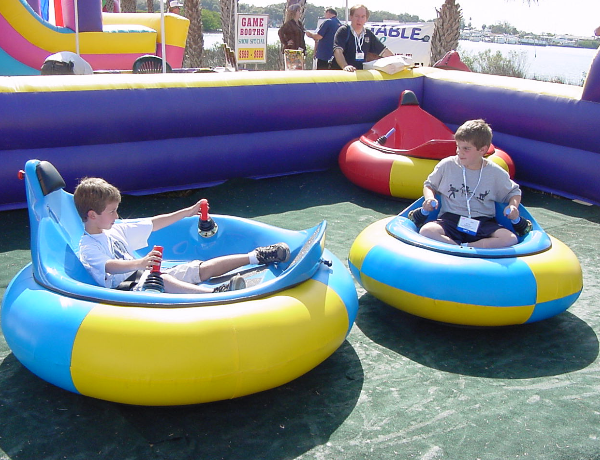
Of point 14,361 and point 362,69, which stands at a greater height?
point 362,69

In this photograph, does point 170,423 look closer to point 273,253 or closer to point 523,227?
point 273,253

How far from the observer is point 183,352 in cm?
227

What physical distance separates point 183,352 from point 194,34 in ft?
47.1

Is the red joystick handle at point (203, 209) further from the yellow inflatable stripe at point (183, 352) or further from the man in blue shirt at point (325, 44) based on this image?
the man in blue shirt at point (325, 44)

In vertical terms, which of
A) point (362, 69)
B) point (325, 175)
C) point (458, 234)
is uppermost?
point (362, 69)

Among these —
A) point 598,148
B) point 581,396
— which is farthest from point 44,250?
point 598,148

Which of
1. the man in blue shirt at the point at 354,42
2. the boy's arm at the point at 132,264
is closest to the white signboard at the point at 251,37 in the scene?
the man in blue shirt at the point at 354,42

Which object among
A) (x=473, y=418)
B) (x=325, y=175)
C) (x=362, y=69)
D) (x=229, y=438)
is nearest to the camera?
(x=229, y=438)

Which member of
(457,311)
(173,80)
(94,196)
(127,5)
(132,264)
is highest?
(127,5)

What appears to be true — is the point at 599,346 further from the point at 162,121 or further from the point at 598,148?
the point at 162,121

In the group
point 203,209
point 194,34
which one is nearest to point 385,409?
point 203,209

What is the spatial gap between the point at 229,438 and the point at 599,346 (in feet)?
6.12

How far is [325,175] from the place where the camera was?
246 inches

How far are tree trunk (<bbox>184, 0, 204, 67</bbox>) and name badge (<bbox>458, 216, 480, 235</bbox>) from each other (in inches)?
513
